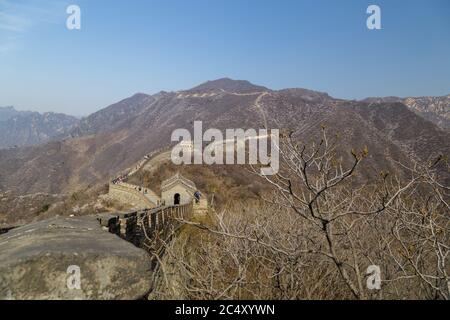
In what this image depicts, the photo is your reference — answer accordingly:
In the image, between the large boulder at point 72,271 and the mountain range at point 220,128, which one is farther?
the mountain range at point 220,128

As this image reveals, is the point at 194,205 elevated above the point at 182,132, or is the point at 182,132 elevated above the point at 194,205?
the point at 182,132

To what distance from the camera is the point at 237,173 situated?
5281 cm

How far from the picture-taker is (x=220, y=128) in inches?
3164

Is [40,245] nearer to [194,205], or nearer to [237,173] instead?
[194,205]

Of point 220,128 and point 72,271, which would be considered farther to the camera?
point 220,128

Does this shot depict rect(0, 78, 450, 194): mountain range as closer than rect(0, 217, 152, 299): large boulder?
No

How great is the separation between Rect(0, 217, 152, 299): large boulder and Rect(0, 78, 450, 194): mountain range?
1704 inches

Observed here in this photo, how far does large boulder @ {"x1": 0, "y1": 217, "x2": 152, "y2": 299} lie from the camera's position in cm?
218

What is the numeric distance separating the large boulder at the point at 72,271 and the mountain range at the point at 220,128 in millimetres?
43272

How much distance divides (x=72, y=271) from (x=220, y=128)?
7837 cm

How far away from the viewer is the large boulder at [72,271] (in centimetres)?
218

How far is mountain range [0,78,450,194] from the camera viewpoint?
209 ft
